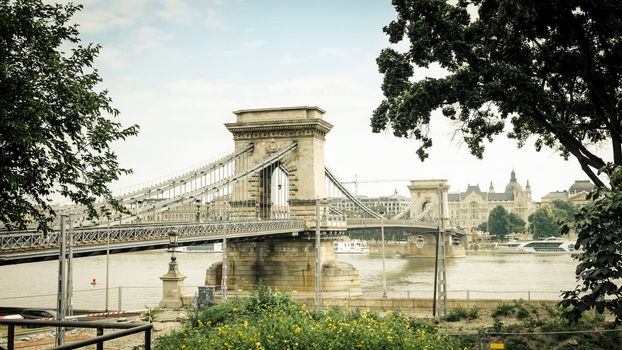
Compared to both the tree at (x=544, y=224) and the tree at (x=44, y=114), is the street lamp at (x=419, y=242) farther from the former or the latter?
the tree at (x=44, y=114)

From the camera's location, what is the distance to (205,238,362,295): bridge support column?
142 feet

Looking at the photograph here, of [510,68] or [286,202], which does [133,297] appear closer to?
[286,202]

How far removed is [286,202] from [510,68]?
3547 cm

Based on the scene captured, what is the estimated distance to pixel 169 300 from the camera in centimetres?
2781

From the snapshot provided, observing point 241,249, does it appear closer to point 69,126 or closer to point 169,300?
point 169,300

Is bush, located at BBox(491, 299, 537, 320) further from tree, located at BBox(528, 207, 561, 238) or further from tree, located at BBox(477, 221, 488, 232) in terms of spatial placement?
tree, located at BBox(477, 221, 488, 232)

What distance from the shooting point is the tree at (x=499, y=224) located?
524ft

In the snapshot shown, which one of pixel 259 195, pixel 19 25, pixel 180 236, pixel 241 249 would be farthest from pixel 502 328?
pixel 259 195

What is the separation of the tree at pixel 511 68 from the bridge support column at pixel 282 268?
85.9 feet

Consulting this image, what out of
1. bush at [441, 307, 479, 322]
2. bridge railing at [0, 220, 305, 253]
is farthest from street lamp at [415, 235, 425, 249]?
bush at [441, 307, 479, 322]

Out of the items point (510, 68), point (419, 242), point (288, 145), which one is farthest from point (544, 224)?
point (510, 68)

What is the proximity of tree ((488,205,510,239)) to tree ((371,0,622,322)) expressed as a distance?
5771 inches

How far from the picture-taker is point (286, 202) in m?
50.5

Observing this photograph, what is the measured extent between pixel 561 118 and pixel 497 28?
3.16 meters
